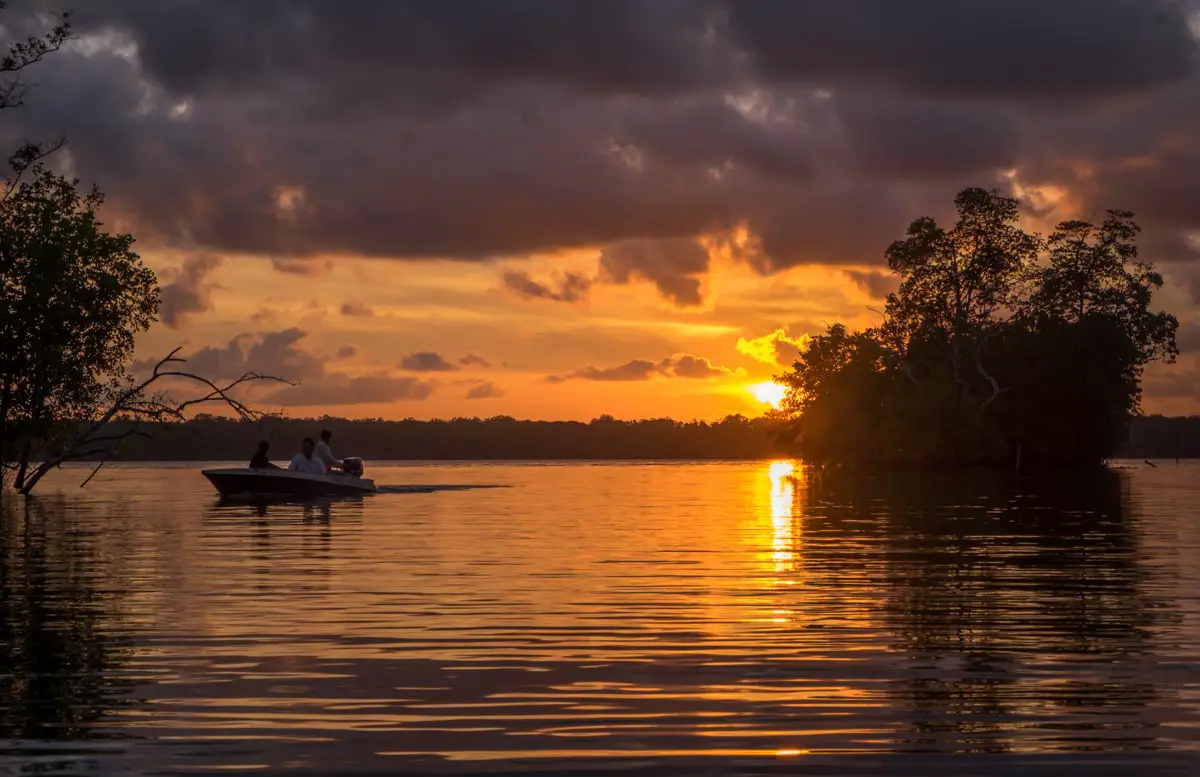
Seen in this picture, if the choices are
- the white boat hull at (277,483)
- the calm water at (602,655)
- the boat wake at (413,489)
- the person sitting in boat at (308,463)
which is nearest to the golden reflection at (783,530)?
the calm water at (602,655)

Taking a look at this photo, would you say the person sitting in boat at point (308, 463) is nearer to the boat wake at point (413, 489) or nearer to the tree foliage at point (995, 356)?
the boat wake at point (413, 489)

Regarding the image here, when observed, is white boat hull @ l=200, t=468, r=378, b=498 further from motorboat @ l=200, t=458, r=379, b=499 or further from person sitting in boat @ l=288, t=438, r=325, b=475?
person sitting in boat @ l=288, t=438, r=325, b=475

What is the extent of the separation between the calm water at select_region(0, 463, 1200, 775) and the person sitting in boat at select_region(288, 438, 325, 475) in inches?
904

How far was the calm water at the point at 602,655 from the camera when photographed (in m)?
11.1

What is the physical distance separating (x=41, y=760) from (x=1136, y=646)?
11.3m

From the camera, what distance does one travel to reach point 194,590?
76.1 ft

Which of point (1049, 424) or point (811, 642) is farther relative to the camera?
point (1049, 424)

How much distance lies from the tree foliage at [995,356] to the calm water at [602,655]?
73.5 m

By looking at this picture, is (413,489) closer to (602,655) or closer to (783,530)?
(783,530)

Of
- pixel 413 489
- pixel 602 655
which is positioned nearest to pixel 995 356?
pixel 413 489

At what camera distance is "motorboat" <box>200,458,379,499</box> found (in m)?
58.2

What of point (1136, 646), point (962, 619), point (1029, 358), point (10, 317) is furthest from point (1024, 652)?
point (1029, 358)

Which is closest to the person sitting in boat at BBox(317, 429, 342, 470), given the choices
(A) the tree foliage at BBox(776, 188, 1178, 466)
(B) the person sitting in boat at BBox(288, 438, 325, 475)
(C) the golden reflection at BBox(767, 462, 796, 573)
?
(B) the person sitting in boat at BBox(288, 438, 325, 475)

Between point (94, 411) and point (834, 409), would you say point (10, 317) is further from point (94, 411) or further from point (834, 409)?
point (834, 409)
